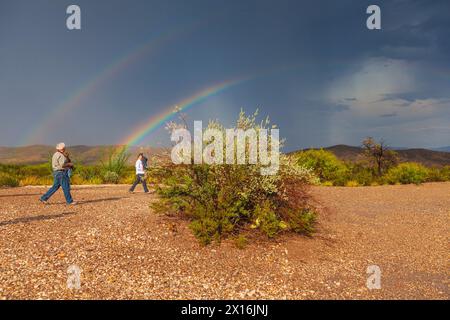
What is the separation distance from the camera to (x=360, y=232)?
10.1 m

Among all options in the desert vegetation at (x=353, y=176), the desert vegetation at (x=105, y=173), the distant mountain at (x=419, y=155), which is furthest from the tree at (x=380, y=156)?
the distant mountain at (x=419, y=155)

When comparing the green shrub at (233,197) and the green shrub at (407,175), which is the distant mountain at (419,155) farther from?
the green shrub at (233,197)

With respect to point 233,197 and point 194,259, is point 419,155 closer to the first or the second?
point 233,197

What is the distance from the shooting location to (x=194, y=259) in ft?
23.5

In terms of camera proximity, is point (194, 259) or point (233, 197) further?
point (233, 197)

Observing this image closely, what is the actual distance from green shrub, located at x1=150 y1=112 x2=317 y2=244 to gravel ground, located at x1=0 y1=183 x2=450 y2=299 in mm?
401

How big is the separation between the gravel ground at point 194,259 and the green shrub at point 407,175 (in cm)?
1170

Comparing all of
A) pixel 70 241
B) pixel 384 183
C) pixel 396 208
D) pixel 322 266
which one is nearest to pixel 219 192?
pixel 322 266

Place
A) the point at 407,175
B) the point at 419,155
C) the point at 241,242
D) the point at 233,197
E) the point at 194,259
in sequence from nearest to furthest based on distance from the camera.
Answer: the point at 194,259, the point at 241,242, the point at 233,197, the point at 407,175, the point at 419,155

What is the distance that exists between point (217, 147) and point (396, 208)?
8.69m

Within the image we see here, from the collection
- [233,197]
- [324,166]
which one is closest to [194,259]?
[233,197]

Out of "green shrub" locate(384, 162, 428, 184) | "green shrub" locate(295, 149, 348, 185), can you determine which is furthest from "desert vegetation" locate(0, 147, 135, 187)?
"green shrub" locate(384, 162, 428, 184)

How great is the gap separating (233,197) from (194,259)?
1.81 meters

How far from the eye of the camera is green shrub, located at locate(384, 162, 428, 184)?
72.4 ft
